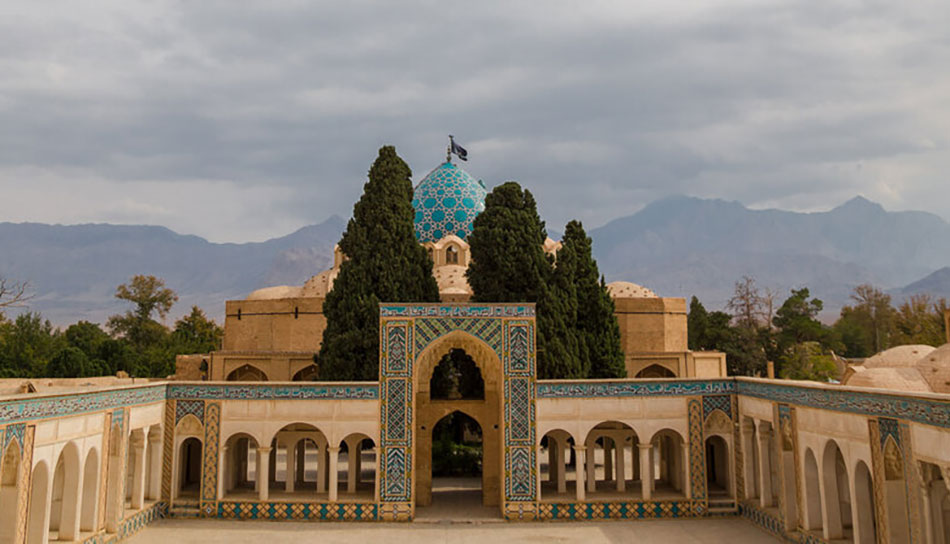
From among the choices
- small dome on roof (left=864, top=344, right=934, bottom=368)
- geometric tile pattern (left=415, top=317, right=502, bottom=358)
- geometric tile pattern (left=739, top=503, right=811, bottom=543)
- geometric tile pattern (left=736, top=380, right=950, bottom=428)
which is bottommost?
geometric tile pattern (left=739, top=503, right=811, bottom=543)

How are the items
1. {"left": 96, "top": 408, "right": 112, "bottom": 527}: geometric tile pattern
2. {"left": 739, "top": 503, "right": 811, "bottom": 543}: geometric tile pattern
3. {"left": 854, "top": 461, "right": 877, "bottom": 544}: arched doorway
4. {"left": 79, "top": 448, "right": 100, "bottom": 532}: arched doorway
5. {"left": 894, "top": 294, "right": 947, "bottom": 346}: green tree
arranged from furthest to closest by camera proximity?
1. {"left": 894, "top": 294, "right": 947, "bottom": 346}: green tree
2. {"left": 739, "top": 503, "right": 811, "bottom": 543}: geometric tile pattern
3. {"left": 96, "top": 408, "right": 112, "bottom": 527}: geometric tile pattern
4. {"left": 79, "top": 448, "right": 100, "bottom": 532}: arched doorway
5. {"left": 854, "top": 461, "right": 877, "bottom": 544}: arched doorway

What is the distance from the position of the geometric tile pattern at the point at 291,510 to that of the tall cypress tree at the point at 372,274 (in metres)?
3.39

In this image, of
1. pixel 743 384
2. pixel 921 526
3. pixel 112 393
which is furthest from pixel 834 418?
pixel 112 393

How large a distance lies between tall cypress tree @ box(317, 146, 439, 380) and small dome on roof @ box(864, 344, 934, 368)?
1001cm

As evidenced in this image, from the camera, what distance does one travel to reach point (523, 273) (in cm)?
1898

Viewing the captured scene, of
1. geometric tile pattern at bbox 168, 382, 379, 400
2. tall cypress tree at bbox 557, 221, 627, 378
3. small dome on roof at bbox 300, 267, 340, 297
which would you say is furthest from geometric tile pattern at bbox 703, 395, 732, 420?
small dome on roof at bbox 300, 267, 340, 297

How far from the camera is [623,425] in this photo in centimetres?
1725

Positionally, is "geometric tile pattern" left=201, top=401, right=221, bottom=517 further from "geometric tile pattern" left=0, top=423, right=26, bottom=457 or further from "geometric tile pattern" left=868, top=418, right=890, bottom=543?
"geometric tile pattern" left=868, top=418, right=890, bottom=543

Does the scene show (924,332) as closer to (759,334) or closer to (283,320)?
(759,334)

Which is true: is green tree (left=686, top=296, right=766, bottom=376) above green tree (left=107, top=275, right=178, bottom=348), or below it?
below

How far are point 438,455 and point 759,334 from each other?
87.7ft

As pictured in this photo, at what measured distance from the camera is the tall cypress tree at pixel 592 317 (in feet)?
63.0

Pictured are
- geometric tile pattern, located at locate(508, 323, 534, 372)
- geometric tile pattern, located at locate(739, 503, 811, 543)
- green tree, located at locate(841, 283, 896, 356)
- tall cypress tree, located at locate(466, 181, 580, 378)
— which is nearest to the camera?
geometric tile pattern, located at locate(739, 503, 811, 543)

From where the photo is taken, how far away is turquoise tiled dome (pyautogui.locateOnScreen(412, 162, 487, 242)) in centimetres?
2744
